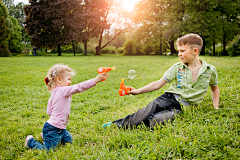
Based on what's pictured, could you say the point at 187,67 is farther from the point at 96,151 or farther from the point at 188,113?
the point at 96,151

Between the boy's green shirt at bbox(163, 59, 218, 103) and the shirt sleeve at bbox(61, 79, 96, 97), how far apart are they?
1606 millimetres

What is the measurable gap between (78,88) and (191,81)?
6.76 ft

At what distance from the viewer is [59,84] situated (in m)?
3.19

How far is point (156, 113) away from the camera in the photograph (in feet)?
10.5

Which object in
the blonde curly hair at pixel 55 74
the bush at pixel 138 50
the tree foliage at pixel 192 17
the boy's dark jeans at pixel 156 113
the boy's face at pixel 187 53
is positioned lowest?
the boy's dark jeans at pixel 156 113

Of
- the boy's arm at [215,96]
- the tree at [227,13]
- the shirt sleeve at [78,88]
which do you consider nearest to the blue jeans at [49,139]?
the shirt sleeve at [78,88]

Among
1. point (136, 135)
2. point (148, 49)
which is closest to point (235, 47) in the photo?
point (148, 49)

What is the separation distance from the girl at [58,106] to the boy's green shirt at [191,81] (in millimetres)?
1445

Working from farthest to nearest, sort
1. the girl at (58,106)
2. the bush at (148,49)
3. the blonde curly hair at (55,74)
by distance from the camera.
A: the bush at (148,49) < the blonde curly hair at (55,74) < the girl at (58,106)

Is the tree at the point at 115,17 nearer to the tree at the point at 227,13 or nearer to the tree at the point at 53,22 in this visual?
the tree at the point at 53,22

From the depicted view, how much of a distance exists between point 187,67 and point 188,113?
2.80 ft

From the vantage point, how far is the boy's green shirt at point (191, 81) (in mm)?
3193

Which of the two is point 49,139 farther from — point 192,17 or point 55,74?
point 192,17

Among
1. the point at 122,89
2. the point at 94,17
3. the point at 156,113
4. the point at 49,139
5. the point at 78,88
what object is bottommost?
the point at 49,139
